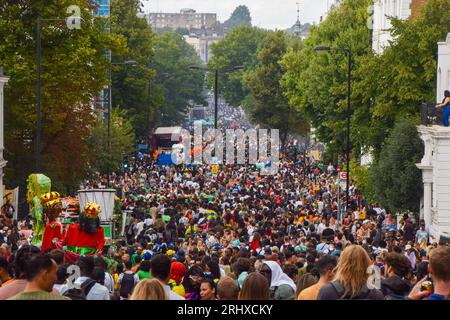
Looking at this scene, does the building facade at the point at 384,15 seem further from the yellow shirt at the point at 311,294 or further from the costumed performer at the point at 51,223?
the yellow shirt at the point at 311,294

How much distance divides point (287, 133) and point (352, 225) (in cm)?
7751

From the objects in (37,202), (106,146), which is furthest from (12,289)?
(106,146)

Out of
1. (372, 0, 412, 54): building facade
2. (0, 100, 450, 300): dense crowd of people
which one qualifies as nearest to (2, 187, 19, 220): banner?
(0, 100, 450, 300): dense crowd of people

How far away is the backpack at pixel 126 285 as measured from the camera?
17.4m

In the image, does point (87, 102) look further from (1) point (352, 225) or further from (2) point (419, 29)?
(1) point (352, 225)

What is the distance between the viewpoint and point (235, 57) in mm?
173250

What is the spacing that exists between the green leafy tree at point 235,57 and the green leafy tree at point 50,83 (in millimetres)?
107263

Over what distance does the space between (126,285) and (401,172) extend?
2989 cm

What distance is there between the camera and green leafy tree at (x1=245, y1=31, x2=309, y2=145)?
114 meters

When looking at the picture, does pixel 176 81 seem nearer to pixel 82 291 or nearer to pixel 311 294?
pixel 82 291

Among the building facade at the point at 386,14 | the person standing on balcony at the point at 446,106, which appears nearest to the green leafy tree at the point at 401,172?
the person standing on balcony at the point at 446,106

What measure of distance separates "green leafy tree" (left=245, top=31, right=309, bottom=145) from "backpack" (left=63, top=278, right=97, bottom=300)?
97324mm
